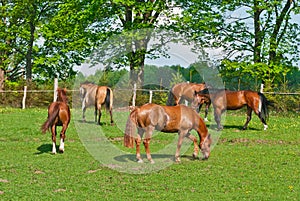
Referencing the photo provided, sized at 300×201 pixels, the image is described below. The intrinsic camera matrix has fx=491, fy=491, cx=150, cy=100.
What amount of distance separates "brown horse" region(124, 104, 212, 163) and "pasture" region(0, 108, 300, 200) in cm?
57

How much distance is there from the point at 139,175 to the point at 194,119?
2.04 meters

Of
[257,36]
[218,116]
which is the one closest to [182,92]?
[218,116]

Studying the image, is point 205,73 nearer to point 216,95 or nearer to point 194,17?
point 216,95

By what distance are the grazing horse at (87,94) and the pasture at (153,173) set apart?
250 centimetres

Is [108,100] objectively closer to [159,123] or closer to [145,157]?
[145,157]

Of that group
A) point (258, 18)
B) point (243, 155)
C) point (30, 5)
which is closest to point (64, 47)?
point (30, 5)

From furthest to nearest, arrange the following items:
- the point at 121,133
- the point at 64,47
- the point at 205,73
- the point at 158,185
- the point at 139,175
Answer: the point at 64,47 → the point at 205,73 → the point at 121,133 → the point at 139,175 → the point at 158,185

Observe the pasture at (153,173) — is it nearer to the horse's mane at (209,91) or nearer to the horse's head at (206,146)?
the horse's head at (206,146)

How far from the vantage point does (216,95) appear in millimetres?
17938

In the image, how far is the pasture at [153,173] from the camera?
8742 millimetres

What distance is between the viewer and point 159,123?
435 inches

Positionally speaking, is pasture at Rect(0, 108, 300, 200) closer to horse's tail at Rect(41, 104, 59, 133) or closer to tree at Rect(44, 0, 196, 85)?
horse's tail at Rect(41, 104, 59, 133)

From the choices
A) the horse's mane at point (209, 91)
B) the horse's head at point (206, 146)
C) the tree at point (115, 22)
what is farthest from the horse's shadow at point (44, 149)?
the tree at point (115, 22)

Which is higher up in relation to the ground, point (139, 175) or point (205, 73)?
point (205, 73)
